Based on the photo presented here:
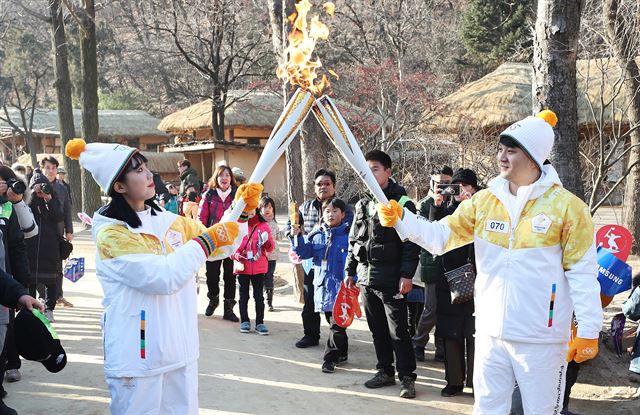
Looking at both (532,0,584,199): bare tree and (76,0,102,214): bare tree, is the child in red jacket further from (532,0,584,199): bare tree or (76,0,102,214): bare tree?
(76,0,102,214): bare tree

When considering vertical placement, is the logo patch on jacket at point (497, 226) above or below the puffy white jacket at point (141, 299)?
above

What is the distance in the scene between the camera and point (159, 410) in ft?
10.4

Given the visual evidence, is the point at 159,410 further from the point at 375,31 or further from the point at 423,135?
the point at 375,31

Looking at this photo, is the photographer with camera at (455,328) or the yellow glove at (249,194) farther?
the photographer with camera at (455,328)

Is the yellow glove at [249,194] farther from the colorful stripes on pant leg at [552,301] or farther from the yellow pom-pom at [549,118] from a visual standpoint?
the yellow pom-pom at [549,118]

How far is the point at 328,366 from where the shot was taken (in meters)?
6.14

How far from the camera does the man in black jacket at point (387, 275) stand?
5414 millimetres

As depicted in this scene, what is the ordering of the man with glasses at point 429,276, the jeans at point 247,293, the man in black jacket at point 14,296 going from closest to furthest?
the man in black jacket at point 14,296
the man with glasses at point 429,276
the jeans at point 247,293

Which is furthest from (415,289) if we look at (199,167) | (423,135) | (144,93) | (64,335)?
(144,93)

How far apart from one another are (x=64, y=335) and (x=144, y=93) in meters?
32.2

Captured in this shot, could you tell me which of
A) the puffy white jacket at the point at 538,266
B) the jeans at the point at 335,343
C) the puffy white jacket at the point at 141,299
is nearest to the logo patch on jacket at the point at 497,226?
the puffy white jacket at the point at 538,266

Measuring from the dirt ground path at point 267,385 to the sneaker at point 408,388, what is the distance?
6 centimetres

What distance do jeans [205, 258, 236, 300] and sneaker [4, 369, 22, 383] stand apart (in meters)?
2.83

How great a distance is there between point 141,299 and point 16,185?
3283mm
